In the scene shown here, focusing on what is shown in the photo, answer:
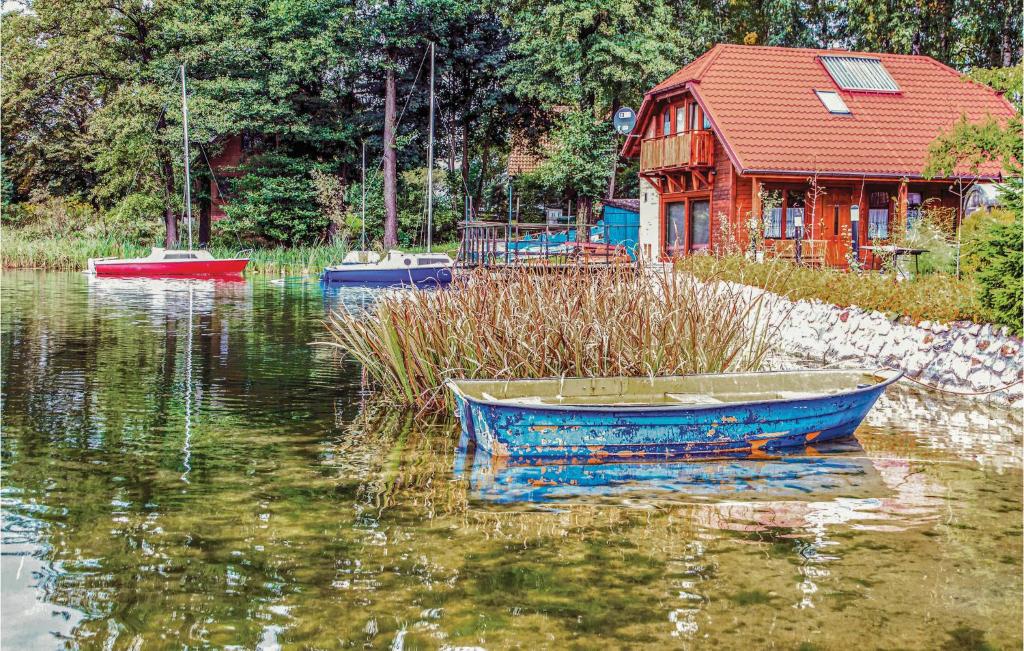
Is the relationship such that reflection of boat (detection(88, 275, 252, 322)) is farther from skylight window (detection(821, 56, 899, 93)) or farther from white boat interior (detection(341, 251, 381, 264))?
skylight window (detection(821, 56, 899, 93))

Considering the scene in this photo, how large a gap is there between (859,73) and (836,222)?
646cm

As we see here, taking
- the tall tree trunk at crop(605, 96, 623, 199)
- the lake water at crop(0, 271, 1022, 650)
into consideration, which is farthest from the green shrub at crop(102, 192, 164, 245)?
the lake water at crop(0, 271, 1022, 650)

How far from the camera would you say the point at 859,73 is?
37.5 meters

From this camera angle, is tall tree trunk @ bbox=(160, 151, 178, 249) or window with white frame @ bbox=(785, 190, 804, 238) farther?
tall tree trunk @ bbox=(160, 151, 178, 249)

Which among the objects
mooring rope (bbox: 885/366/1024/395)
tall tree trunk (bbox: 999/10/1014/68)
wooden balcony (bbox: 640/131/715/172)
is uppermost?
tall tree trunk (bbox: 999/10/1014/68)

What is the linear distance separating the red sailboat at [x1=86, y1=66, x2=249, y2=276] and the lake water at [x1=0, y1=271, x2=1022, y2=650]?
99.3 ft

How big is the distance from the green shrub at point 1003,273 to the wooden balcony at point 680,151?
68.9ft

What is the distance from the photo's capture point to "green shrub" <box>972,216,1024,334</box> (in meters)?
14.4

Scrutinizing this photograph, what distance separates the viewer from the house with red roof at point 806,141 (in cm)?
3316

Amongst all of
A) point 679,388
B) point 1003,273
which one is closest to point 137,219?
point 679,388

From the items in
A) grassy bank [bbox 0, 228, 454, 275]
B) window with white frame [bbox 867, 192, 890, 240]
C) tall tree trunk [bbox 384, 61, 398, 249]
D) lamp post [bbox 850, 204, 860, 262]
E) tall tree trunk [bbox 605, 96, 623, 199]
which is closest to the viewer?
lamp post [bbox 850, 204, 860, 262]

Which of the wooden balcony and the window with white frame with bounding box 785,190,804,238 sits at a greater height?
the wooden balcony

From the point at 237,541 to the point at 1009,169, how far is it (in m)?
12.1

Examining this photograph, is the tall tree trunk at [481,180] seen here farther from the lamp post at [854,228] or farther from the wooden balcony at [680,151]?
the lamp post at [854,228]
